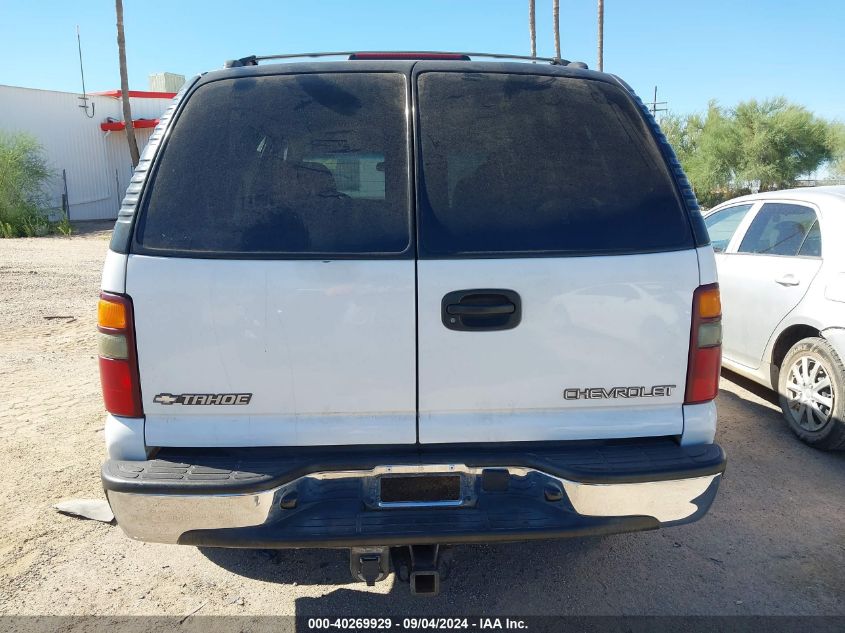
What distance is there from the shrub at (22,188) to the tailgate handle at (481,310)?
75.8 ft

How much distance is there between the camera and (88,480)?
12.7 ft

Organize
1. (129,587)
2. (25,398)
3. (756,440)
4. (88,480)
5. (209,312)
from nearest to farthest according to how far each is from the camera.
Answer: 1. (209,312)
2. (129,587)
3. (88,480)
4. (756,440)
5. (25,398)

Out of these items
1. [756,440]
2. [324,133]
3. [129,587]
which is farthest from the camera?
[756,440]

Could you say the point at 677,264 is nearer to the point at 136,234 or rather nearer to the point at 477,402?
the point at 477,402

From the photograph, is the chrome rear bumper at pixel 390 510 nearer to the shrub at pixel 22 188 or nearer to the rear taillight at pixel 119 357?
the rear taillight at pixel 119 357

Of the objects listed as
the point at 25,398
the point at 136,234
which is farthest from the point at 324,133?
the point at 25,398

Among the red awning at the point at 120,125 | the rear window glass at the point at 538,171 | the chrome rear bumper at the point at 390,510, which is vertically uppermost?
the red awning at the point at 120,125

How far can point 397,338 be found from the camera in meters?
2.14

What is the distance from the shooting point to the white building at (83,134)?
25875mm

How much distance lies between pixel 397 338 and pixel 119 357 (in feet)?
3.16

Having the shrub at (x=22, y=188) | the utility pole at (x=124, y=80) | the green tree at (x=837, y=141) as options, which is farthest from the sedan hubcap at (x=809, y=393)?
the green tree at (x=837, y=141)

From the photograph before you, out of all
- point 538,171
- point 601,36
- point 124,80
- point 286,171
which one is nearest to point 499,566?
point 538,171

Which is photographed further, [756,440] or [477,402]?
[756,440]

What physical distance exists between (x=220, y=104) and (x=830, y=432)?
4195mm
